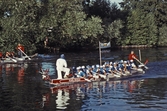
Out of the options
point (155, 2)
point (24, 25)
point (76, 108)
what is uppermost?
point (155, 2)

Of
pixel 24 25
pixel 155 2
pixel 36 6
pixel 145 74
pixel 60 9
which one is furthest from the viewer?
pixel 155 2

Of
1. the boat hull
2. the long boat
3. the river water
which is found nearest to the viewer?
the river water

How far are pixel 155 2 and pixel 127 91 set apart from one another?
82.2 metres

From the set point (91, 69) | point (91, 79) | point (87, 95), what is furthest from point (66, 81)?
point (87, 95)

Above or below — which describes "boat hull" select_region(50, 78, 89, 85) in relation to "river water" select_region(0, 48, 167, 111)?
above

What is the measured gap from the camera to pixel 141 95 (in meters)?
20.2

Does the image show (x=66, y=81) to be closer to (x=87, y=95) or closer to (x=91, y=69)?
(x=91, y=69)

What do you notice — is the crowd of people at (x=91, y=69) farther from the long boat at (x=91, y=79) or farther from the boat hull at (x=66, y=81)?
the boat hull at (x=66, y=81)

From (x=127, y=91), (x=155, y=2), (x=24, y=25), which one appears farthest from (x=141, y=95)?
(x=155, y=2)

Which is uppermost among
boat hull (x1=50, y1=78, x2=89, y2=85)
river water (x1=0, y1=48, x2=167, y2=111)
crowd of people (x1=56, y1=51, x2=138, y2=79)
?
crowd of people (x1=56, y1=51, x2=138, y2=79)

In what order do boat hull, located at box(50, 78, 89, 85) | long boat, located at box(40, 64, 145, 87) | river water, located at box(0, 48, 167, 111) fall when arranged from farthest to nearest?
long boat, located at box(40, 64, 145, 87)
boat hull, located at box(50, 78, 89, 85)
river water, located at box(0, 48, 167, 111)

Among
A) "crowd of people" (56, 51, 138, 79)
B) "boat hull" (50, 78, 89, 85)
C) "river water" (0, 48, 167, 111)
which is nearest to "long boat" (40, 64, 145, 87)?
"boat hull" (50, 78, 89, 85)

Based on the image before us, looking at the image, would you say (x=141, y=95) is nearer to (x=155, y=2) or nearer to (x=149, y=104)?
(x=149, y=104)

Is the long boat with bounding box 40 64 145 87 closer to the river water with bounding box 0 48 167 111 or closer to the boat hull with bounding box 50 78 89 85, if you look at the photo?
the boat hull with bounding box 50 78 89 85
